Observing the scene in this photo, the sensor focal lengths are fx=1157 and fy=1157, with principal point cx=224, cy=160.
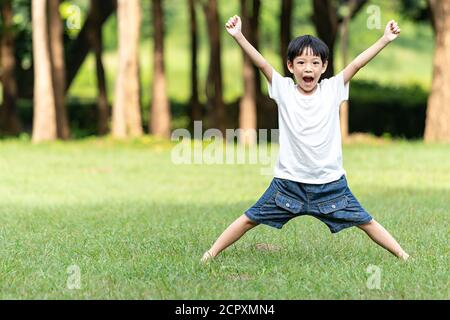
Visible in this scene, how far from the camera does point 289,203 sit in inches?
291

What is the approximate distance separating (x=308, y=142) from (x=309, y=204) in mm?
408

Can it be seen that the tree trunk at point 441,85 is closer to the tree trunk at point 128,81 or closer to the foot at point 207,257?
the tree trunk at point 128,81

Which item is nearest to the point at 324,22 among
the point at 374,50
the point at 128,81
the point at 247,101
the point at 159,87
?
the point at 247,101

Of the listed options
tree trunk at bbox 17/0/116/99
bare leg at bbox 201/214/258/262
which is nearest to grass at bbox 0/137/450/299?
bare leg at bbox 201/214/258/262

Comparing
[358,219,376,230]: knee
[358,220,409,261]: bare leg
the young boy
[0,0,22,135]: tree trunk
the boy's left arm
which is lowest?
[0,0,22,135]: tree trunk

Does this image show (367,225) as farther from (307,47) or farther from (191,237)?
(191,237)

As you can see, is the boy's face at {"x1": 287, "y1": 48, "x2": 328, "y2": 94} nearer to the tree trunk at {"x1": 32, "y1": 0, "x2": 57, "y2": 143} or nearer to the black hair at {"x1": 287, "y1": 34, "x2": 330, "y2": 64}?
the black hair at {"x1": 287, "y1": 34, "x2": 330, "y2": 64}

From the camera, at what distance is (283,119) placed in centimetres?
739

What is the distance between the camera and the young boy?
7.31 metres

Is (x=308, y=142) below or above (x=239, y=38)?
below

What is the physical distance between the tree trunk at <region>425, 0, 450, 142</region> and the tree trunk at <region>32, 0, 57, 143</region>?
7.43 m

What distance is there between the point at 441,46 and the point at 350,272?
1582 centimetres
